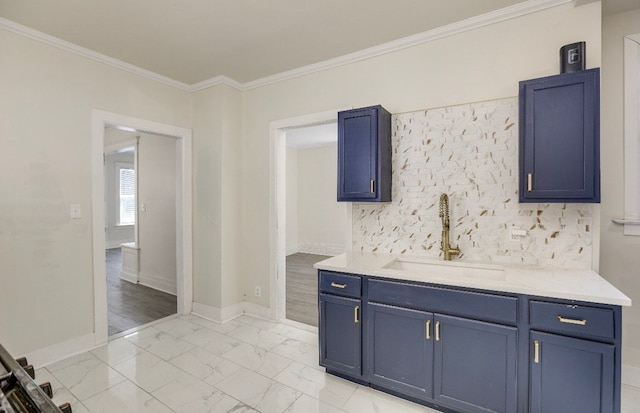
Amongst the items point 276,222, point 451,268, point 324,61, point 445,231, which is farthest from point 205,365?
point 324,61

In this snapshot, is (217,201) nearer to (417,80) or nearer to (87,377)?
(87,377)

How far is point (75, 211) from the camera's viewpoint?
2.78m

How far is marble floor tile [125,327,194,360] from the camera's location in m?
2.78

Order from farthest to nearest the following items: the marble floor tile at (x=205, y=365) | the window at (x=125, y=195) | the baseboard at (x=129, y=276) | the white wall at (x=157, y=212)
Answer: the window at (x=125, y=195) → the baseboard at (x=129, y=276) → the white wall at (x=157, y=212) → the marble floor tile at (x=205, y=365)

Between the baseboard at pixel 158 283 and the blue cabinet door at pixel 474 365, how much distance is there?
372cm

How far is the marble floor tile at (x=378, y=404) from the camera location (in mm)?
2031

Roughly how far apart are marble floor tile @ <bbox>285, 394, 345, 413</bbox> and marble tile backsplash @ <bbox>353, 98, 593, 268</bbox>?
1308 millimetres

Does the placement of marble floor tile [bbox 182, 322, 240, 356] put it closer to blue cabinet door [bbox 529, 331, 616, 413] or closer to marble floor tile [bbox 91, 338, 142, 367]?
marble floor tile [bbox 91, 338, 142, 367]

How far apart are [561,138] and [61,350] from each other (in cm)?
422

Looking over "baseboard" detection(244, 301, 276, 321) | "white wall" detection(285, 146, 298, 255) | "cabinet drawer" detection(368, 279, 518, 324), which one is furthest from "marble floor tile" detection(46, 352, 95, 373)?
"white wall" detection(285, 146, 298, 255)

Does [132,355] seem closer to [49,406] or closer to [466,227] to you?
Result: [49,406]

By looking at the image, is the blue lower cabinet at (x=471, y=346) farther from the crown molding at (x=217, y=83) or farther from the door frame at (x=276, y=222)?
the crown molding at (x=217, y=83)

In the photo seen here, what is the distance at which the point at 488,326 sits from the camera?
6.00 feet

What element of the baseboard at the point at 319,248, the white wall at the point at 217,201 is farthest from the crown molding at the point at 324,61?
the baseboard at the point at 319,248
